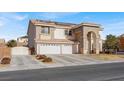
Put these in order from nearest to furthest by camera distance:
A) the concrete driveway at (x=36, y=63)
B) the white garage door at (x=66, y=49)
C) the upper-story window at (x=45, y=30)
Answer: the concrete driveway at (x=36, y=63) < the upper-story window at (x=45, y=30) < the white garage door at (x=66, y=49)

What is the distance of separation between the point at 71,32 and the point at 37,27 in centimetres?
947

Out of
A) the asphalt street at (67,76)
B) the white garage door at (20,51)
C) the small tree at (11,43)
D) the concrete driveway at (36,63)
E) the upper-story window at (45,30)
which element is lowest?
the concrete driveway at (36,63)

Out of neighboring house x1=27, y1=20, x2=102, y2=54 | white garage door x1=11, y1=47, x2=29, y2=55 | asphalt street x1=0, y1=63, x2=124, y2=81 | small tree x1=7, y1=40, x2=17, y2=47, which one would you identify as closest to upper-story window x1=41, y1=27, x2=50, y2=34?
neighboring house x1=27, y1=20, x2=102, y2=54

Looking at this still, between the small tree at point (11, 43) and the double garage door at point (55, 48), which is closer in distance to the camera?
the double garage door at point (55, 48)

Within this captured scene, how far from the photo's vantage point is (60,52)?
45.4 meters

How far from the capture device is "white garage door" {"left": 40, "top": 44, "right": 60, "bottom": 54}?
142 ft

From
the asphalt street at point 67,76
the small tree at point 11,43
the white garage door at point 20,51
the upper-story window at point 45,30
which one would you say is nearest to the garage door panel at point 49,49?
the upper-story window at point 45,30

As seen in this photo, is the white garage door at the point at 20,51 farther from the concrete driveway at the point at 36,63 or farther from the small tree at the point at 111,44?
the small tree at the point at 111,44

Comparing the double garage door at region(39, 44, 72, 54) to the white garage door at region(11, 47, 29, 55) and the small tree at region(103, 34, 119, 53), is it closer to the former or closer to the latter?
the white garage door at region(11, 47, 29, 55)

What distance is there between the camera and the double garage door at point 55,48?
43.5m

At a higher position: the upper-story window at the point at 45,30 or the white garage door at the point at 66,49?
the upper-story window at the point at 45,30
